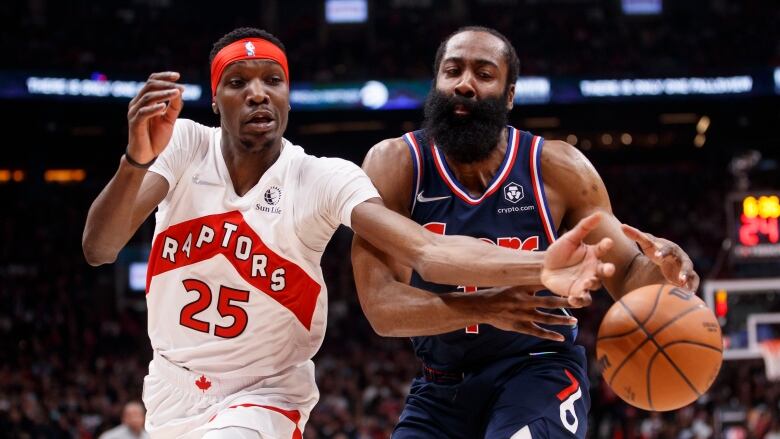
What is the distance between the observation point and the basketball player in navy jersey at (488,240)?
371 cm

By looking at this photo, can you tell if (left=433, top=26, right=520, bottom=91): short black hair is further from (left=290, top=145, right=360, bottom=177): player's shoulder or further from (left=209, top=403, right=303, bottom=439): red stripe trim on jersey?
(left=209, top=403, right=303, bottom=439): red stripe trim on jersey

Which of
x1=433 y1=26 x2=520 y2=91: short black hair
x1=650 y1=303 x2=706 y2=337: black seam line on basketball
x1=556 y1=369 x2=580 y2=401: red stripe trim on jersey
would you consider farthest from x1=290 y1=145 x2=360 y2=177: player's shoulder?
x1=650 y1=303 x2=706 y2=337: black seam line on basketball

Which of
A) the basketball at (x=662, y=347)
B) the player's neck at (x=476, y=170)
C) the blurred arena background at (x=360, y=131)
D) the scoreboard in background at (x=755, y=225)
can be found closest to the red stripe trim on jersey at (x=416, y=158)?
the player's neck at (x=476, y=170)

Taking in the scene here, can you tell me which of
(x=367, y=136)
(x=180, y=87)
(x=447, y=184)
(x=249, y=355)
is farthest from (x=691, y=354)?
(x=367, y=136)

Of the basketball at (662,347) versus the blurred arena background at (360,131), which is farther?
the blurred arena background at (360,131)

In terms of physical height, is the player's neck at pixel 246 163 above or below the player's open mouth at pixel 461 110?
below

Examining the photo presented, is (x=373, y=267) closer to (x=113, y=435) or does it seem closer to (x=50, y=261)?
(x=113, y=435)

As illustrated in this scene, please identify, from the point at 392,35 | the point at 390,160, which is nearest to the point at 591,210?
the point at 390,160

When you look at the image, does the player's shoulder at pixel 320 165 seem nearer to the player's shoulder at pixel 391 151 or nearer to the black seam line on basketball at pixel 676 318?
the player's shoulder at pixel 391 151

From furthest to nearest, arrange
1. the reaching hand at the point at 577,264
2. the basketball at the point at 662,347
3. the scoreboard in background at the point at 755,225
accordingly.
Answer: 1. the scoreboard in background at the point at 755,225
2. the basketball at the point at 662,347
3. the reaching hand at the point at 577,264

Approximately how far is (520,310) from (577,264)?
43 centimetres

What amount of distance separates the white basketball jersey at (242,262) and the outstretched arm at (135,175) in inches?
9.8

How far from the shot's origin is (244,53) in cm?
417

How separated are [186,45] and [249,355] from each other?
19624 mm
